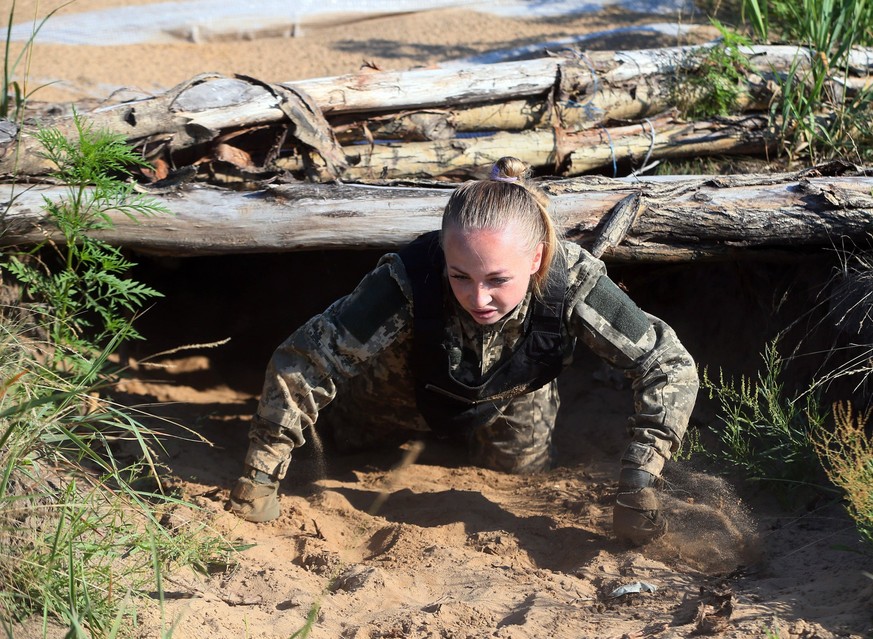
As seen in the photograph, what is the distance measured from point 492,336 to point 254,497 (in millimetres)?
1000

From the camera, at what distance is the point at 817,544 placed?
2.89m

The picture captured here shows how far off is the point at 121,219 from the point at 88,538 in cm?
138

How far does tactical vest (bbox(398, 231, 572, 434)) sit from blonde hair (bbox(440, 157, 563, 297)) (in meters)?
0.08

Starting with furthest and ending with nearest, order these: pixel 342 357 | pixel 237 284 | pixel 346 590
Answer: pixel 237 284 < pixel 342 357 < pixel 346 590

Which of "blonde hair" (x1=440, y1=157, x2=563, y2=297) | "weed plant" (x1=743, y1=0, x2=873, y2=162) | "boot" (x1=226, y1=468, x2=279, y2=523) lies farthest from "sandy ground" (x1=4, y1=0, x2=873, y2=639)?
"weed plant" (x1=743, y1=0, x2=873, y2=162)

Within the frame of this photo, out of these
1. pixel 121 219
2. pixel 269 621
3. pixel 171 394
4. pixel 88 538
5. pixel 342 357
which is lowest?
pixel 171 394

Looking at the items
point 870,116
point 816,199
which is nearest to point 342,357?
point 816,199

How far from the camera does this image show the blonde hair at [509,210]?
108 inches

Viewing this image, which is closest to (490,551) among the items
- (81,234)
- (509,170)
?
(509,170)

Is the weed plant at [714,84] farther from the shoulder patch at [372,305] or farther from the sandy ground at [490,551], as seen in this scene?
the shoulder patch at [372,305]

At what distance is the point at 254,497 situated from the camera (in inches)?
125

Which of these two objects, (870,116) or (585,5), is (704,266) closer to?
(870,116)

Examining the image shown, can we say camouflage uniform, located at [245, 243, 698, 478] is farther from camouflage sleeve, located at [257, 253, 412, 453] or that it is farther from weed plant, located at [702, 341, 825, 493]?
weed plant, located at [702, 341, 825, 493]

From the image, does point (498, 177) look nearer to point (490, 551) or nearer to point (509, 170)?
point (509, 170)
